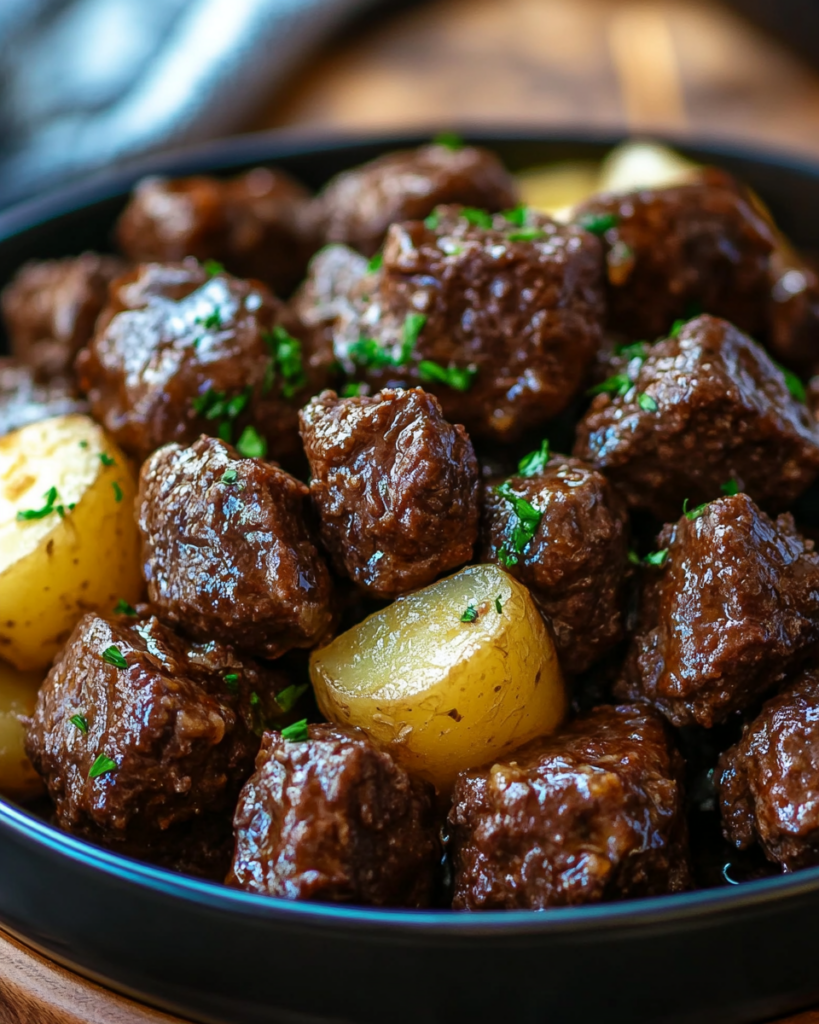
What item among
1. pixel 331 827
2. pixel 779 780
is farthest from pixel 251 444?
pixel 779 780

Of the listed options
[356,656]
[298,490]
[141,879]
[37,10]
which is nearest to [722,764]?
[356,656]

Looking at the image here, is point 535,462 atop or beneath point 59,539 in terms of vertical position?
beneath

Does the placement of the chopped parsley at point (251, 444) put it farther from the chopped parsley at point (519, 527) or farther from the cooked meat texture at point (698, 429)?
the cooked meat texture at point (698, 429)

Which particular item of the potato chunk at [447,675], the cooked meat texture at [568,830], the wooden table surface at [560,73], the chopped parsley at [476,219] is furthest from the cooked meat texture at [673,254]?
the wooden table surface at [560,73]

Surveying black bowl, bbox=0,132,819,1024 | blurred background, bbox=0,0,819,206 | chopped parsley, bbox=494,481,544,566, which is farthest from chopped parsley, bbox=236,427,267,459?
blurred background, bbox=0,0,819,206

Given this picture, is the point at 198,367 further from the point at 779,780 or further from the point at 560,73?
the point at 560,73

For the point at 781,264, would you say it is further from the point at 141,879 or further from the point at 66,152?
the point at 66,152
